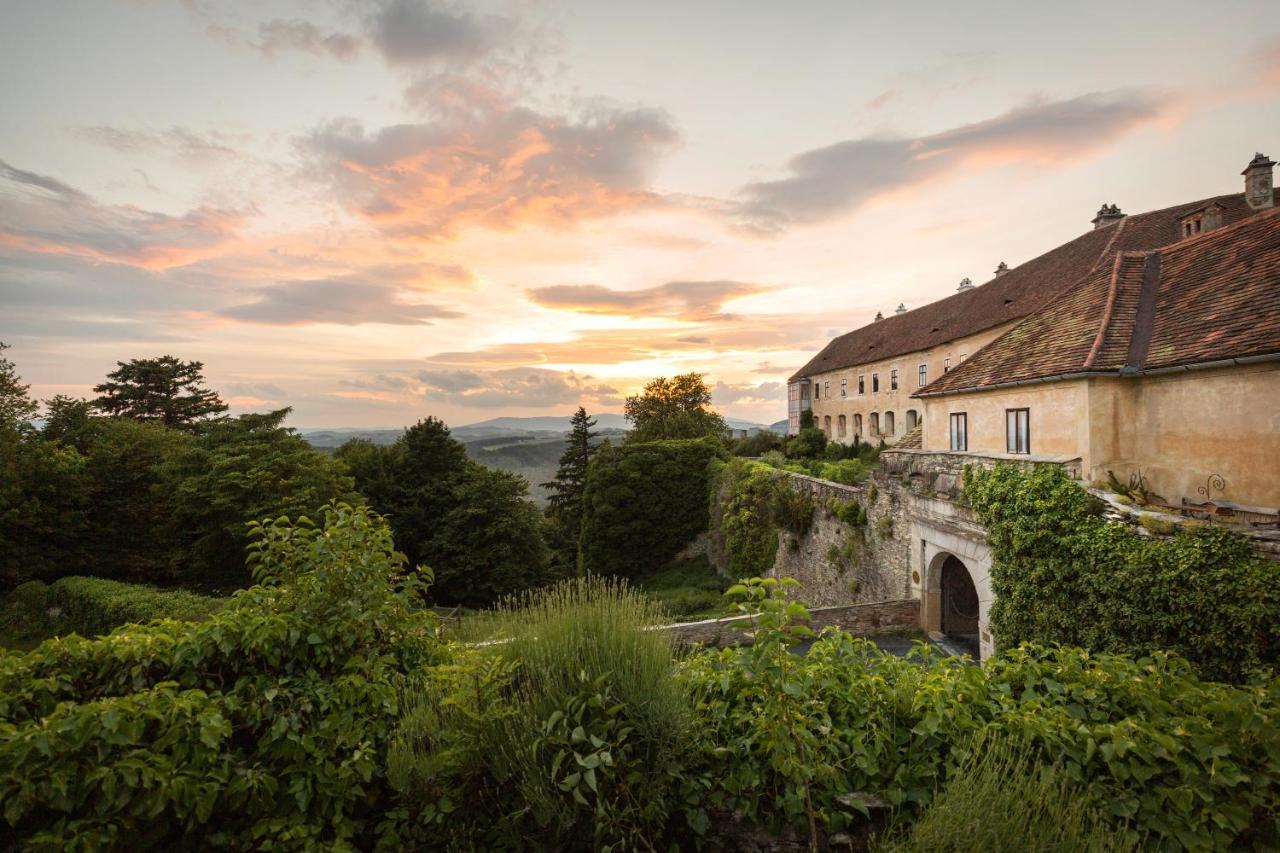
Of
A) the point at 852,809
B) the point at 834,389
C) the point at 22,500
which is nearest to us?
the point at 852,809

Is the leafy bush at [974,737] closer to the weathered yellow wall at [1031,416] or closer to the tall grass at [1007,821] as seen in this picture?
the tall grass at [1007,821]

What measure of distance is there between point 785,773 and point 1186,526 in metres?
6.59

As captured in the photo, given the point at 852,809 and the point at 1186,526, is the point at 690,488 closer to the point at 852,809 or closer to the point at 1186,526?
the point at 1186,526

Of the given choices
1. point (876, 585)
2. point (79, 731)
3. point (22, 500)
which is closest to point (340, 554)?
point (79, 731)

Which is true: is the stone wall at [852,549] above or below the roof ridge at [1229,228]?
below

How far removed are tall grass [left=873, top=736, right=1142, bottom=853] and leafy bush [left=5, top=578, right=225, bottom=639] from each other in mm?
17995

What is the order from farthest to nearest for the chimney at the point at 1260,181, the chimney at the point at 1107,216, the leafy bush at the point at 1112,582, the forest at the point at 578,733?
1. the chimney at the point at 1107,216
2. the chimney at the point at 1260,181
3. the leafy bush at the point at 1112,582
4. the forest at the point at 578,733

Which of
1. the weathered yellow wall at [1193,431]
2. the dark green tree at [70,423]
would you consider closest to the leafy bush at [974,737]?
the weathered yellow wall at [1193,431]

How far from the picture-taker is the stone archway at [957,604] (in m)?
13.3

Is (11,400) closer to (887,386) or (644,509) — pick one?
(644,509)

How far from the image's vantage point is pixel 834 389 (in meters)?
46.7

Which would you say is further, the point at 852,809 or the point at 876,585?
the point at 876,585

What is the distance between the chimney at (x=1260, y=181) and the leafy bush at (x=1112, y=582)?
24.9m

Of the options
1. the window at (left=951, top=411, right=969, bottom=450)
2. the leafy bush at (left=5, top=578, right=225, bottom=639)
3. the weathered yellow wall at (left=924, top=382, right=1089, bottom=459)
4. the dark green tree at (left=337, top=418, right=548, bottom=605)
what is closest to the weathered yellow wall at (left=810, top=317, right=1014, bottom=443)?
the weathered yellow wall at (left=924, top=382, right=1089, bottom=459)
